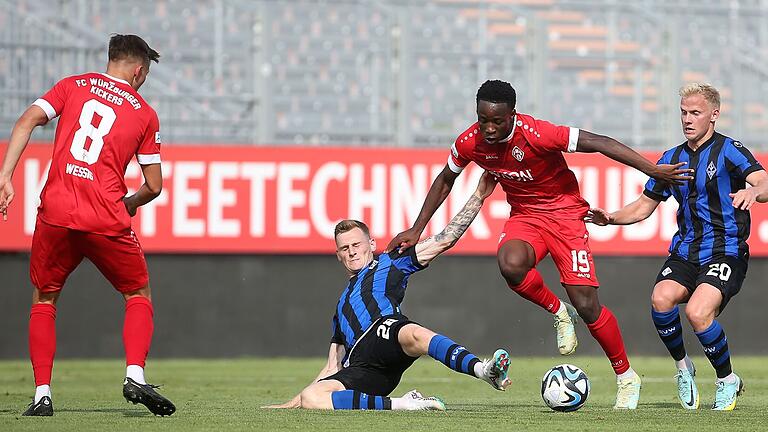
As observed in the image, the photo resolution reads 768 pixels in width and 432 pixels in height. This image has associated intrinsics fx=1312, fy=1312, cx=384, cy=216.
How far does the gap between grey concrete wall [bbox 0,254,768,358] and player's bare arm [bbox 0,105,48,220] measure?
262 inches

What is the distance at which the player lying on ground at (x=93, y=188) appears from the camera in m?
6.72

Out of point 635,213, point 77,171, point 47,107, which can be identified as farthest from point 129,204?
point 635,213

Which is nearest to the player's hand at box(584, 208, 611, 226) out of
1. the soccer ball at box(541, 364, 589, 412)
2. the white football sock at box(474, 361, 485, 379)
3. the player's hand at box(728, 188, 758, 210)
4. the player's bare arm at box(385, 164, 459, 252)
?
the player's bare arm at box(385, 164, 459, 252)

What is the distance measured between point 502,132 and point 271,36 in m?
6.92

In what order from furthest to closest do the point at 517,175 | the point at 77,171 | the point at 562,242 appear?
the point at 562,242 → the point at 517,175 → the point at 77,171

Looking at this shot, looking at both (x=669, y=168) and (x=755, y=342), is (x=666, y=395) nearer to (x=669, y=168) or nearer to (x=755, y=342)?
(x=669, y=168)

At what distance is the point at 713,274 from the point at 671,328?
17.2 inches

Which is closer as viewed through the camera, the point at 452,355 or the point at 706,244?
the point at 452,355

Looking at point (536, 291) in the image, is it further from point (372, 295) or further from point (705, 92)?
point (705, 92)

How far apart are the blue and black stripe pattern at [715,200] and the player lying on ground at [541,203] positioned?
21 centimetres

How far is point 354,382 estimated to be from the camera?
7301mm

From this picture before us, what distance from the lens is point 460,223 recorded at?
797 centimetres

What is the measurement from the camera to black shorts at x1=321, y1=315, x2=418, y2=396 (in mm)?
7250

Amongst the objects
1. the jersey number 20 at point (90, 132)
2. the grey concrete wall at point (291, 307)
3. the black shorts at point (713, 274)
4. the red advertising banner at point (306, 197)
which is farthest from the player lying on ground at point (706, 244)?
the grey concrete wall at point (291, 307)
